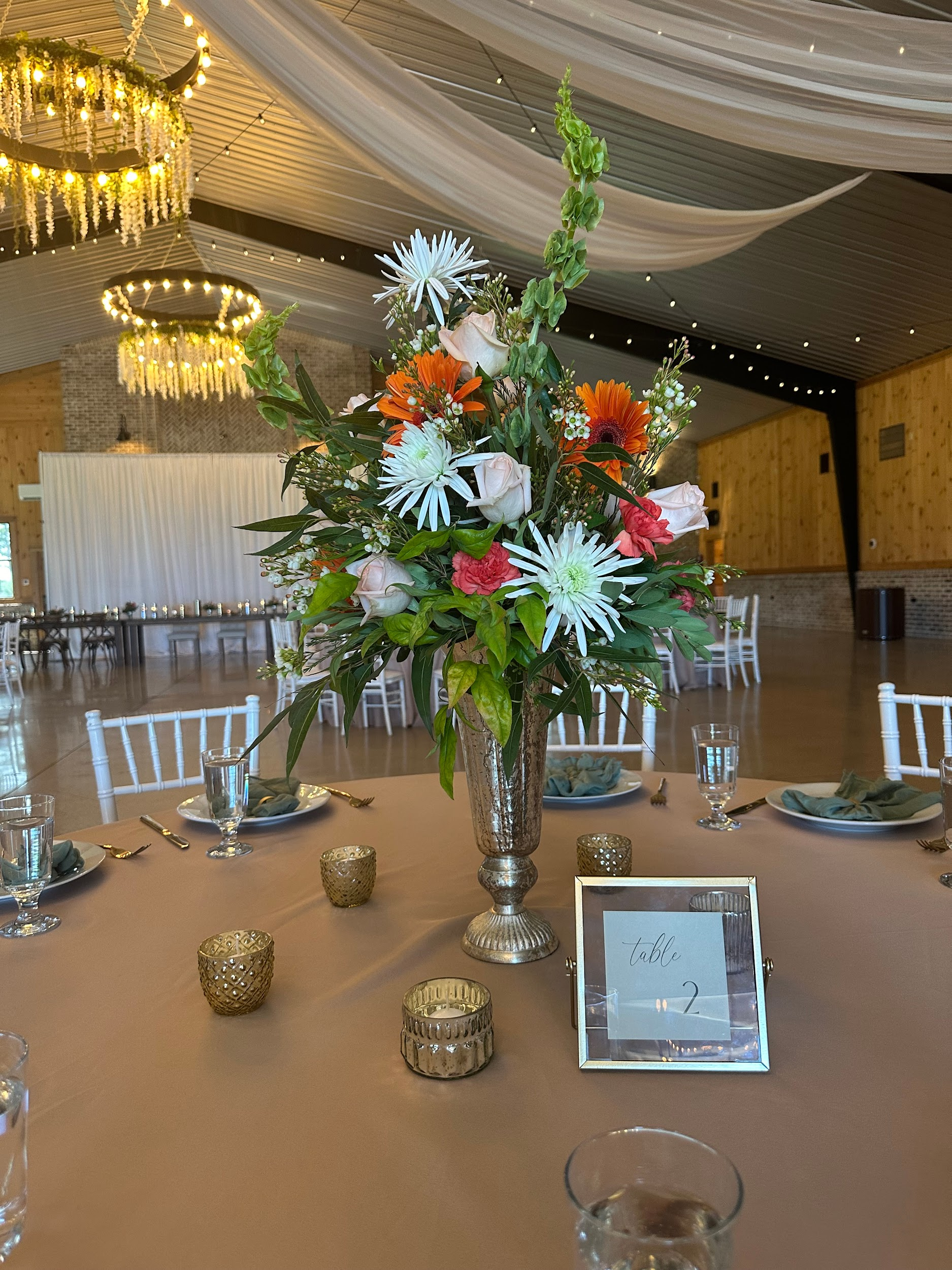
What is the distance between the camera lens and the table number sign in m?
0.82

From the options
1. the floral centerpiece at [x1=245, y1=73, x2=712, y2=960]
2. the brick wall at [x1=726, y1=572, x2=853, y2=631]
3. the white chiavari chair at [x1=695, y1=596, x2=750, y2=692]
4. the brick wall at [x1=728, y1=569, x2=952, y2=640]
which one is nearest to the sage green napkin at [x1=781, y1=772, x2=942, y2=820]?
the floral centerpiece at [x1=245, y1=73, x2=712, y2=960]

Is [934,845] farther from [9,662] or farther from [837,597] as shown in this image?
[837,597]

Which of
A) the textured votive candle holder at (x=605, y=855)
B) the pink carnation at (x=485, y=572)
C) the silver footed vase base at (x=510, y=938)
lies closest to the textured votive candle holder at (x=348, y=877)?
the silver footed vase base at (x=510, y=938)

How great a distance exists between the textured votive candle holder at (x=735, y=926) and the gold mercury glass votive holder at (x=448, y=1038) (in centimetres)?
24

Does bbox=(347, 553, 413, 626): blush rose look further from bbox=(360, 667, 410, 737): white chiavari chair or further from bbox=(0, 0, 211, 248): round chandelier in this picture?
bbox=(360, 667, 410, 737): white chiavari chair

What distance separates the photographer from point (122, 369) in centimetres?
843

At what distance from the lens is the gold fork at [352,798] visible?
1.75 m

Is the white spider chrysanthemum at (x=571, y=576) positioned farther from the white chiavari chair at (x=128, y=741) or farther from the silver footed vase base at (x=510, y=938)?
the white chiavari chair at (x=128, y=741)

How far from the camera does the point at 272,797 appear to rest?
5.57ft

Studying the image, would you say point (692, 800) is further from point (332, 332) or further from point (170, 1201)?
point (332, 332)

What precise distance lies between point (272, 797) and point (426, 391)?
41.8 inches

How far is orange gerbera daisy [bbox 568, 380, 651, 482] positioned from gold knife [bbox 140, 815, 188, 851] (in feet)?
3.47

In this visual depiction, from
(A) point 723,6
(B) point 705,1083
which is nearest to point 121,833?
(B) point 705,1083

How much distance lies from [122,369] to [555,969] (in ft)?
28.9
